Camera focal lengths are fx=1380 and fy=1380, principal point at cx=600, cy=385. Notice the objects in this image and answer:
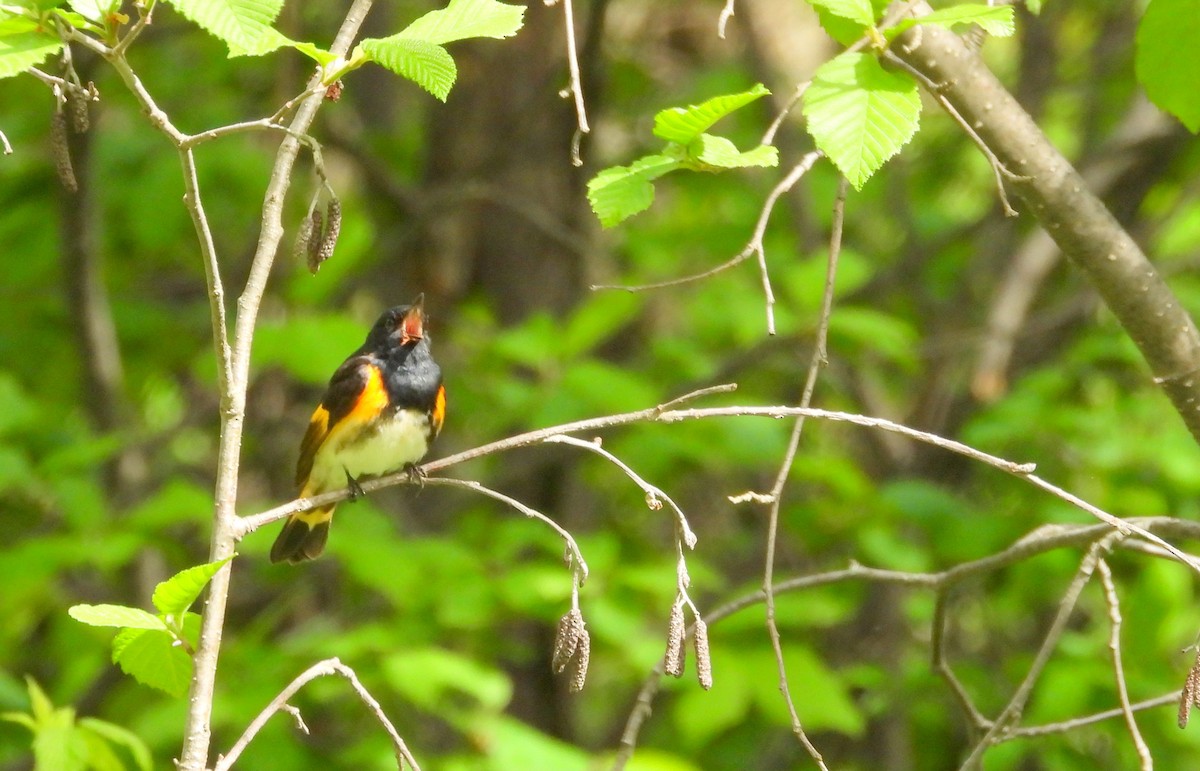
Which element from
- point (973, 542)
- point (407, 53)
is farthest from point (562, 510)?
point (407, 53)

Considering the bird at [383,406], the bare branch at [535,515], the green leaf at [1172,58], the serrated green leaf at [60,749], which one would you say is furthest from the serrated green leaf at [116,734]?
the green leaf at [1172,58]

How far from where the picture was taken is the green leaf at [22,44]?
1.62 m

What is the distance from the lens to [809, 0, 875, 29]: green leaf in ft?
6.20

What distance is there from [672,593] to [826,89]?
2.73 m

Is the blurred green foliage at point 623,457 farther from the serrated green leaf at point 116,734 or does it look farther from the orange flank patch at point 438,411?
the serrated green leaf at point 116,734

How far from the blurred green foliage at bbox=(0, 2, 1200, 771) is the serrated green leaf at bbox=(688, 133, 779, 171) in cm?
227

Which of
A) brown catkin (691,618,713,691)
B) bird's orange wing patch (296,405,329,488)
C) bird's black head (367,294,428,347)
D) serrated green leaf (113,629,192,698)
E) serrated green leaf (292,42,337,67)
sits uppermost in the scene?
bird's black head (367,294,428,347)

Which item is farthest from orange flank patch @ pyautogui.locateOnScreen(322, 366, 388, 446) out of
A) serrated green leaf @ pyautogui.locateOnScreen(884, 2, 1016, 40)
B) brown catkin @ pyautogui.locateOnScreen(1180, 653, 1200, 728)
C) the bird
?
brown catkin @ pyautogui.locateOnScreen(1180, 653, 1200, 728)

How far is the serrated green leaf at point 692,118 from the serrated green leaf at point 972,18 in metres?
0.21

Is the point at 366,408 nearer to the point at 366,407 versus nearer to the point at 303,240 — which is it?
the point at 366,407

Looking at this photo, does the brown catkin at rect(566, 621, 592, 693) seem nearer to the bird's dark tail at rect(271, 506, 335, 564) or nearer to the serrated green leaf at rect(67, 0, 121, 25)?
the serrated green leaf at rect(67, 0, 121, 25)

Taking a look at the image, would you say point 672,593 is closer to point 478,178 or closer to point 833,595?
point 833,595

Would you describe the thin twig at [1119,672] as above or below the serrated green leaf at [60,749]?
above

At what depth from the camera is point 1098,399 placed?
19.1ft
